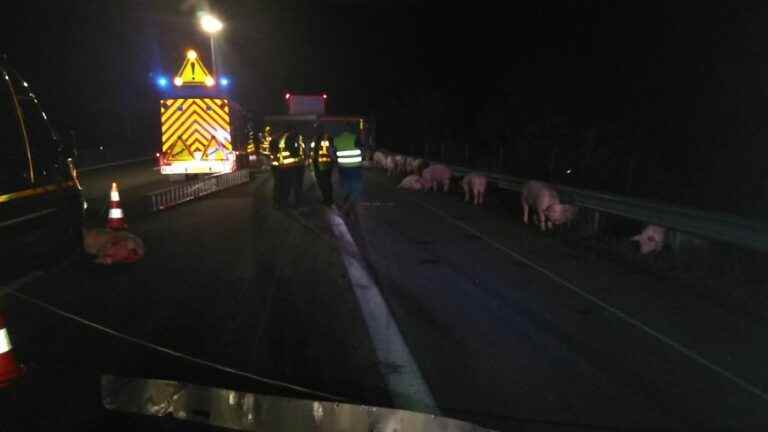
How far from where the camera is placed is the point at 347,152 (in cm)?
1536

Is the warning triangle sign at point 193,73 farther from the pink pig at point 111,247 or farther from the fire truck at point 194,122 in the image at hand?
the pink pig at point 111,247

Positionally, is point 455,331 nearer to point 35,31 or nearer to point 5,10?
point 5,10

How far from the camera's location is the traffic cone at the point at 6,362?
4.54 metres

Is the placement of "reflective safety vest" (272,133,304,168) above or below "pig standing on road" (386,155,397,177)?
above

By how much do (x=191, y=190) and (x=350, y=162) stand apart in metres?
5.63

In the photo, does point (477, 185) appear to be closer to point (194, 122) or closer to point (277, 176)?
point (277, 176)

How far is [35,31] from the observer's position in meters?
59.2

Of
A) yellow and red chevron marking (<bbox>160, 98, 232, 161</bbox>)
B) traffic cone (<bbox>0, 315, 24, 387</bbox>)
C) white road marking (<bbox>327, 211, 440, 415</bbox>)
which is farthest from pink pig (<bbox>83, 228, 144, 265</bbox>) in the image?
yellow and red chevron marking (<bbox>160, 98, 232, 161</bbox>)

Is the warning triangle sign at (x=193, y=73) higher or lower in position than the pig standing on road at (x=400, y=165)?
higher

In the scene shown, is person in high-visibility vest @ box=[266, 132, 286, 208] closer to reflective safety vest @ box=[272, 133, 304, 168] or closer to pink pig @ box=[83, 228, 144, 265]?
reflective safety vest @ box=[272, 133, 304, 168]

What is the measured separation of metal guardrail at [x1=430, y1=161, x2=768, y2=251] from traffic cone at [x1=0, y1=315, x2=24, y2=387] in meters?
8.01

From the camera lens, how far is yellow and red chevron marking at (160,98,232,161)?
1998cm

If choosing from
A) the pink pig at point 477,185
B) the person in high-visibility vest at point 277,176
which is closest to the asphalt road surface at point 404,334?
the person in high-visibility vest at point 277,176

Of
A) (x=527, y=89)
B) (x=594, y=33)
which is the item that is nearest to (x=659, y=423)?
(x=594, y=33)
